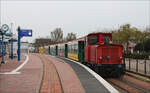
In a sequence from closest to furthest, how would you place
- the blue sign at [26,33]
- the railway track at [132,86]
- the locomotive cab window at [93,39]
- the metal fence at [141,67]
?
the railway track at [132,86], the metal fence at [141,67], the locomotive cab window at [93,39], the blue sign at [26,33]

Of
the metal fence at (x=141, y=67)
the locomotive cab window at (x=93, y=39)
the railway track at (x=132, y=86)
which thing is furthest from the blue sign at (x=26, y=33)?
the railway track at (x=132, y=86)

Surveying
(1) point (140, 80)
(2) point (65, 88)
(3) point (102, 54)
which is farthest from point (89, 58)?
(2) point (65, 88)

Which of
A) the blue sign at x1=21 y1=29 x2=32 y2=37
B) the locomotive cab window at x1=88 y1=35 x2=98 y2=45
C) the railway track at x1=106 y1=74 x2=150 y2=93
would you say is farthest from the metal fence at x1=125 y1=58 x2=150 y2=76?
the blue sign at x1=21 y1=29 x2=32 y2=37

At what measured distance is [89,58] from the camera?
1634 centimetres

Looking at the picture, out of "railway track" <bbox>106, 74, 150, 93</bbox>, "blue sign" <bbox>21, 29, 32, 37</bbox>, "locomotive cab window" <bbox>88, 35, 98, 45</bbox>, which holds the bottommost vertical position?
"railway track" <bbox>106, 74, 150, 93</bbox>

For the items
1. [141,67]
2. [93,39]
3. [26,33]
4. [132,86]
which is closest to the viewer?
[132,86]

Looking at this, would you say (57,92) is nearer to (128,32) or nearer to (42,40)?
(128,32)

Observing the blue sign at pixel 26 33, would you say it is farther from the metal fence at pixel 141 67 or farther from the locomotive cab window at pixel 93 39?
the metal fence at pixel 141 67

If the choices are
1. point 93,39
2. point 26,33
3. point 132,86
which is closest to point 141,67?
point 93,39

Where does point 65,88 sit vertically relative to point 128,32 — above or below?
below

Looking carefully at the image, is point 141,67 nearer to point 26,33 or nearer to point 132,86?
point 132,86

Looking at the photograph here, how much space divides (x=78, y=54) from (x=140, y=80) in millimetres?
9997

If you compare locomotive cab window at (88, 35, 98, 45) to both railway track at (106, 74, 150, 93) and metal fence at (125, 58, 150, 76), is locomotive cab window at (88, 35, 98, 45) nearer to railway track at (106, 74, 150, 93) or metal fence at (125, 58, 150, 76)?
metal fence at (125, 58, 150, 76)

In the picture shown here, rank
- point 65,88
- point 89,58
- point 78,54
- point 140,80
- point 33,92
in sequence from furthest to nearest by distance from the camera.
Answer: point 78,54 → point 89,58 → point 140,80 → point 65,88 → point 33,92
